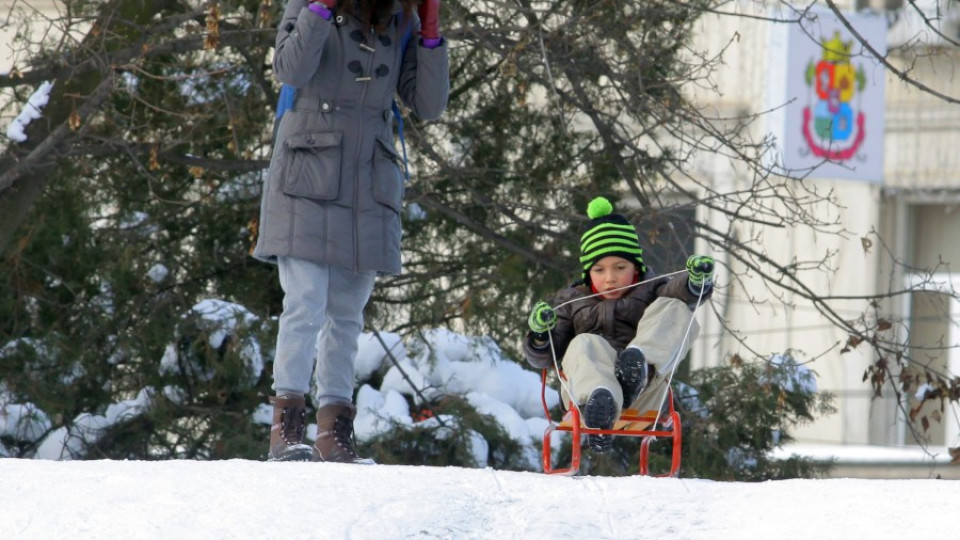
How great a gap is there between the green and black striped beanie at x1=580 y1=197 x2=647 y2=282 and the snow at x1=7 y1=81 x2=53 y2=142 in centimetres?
304

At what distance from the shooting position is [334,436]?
487 centimetres

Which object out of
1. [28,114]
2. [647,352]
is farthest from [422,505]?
[28,114]

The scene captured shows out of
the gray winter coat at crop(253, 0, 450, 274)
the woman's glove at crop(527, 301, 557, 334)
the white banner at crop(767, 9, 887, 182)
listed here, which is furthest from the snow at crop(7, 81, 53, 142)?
the white banner at crop(767, 9, 887, 182)

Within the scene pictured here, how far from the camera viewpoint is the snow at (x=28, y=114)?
7.18 metres

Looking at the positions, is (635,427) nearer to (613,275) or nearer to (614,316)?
(614,316)

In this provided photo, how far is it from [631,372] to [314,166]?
3.80 ft

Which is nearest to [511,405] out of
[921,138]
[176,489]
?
[176,489]

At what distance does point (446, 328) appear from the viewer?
8.06 metres

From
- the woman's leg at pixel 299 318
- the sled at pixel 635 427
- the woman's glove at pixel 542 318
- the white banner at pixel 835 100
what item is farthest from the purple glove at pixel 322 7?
the white banner at pixel 835 100

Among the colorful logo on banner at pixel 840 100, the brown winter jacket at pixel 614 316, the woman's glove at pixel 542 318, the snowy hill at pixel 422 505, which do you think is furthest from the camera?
the colorful logo on banner at pixel 840 100

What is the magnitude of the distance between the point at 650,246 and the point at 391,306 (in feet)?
4.52

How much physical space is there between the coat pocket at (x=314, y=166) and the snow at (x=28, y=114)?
283 cm

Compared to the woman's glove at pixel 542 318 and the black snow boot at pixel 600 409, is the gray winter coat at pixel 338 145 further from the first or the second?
A: the black snow boot at pixel 600 409

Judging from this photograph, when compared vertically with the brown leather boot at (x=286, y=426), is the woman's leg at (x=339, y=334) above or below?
above
